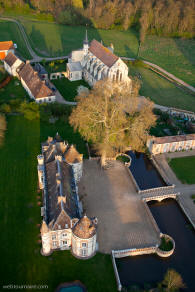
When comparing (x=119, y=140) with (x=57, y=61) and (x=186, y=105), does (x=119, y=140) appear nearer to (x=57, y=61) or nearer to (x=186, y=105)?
(x=186, y=105)

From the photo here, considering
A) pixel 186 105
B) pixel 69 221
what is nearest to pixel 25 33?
pixel 186 105

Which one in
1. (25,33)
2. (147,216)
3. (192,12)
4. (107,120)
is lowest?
(147,216)

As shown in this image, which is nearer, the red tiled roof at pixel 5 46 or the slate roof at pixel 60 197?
the slate roof at pixel 60 197

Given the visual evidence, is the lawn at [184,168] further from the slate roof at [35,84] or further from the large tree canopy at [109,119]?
the slate roof at [35,84]

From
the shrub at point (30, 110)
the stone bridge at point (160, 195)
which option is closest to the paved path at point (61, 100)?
the shrub at point (30, 110)

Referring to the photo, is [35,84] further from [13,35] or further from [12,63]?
[13,35]

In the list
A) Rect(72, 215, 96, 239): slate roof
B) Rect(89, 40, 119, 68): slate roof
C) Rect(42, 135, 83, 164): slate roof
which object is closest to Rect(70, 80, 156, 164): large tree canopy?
Rect(42, 135, 83, 164): slate roof

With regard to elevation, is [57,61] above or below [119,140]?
above
